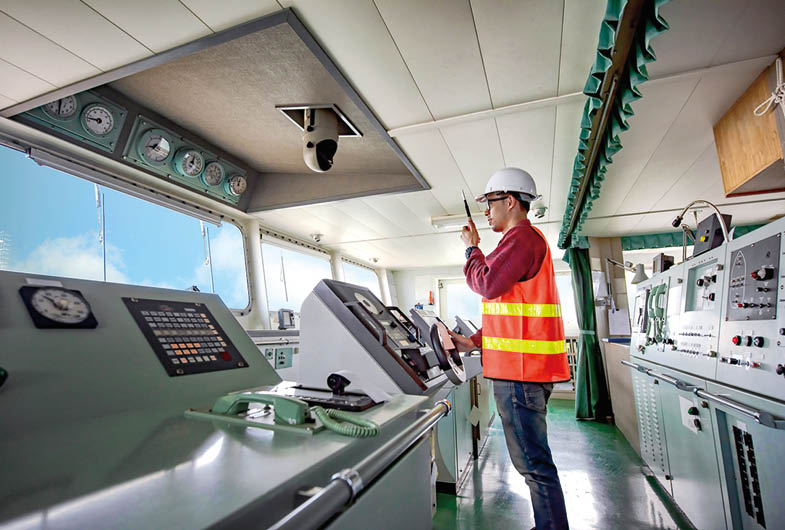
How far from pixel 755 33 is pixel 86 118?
3.80m

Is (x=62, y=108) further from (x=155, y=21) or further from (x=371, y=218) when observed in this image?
(x=371, y=218)

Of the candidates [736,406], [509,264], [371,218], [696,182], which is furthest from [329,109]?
[696,182]

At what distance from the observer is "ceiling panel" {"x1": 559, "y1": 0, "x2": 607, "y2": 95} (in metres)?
1.63

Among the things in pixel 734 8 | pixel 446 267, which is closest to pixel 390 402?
pixel 734 8

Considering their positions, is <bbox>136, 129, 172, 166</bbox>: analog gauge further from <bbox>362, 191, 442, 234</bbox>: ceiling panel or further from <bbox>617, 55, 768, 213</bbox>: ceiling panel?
<bbox>617, 55, 768, 213</bbox>: ceiling panel

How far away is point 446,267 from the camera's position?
8.55m

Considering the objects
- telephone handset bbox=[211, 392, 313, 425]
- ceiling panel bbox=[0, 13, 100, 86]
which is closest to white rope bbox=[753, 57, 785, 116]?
telephone handset bbox=[211, 392, 313, 425]

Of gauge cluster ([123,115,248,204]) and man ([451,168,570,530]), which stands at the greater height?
gauge cluster ([123,115,248,204])

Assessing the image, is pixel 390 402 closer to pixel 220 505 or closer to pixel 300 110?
pixel 220 505

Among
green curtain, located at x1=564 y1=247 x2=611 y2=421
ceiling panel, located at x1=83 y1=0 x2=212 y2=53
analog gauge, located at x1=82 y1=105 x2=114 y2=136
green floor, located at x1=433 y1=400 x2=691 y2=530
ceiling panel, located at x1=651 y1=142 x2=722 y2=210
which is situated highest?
analog gauge, located at x1=82 y1=105 x2=114 y2=136

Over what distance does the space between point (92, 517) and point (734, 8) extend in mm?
2556

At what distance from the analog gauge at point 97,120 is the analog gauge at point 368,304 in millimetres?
2290

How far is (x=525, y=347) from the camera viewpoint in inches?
66.9

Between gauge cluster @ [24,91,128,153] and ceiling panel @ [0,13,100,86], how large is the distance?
1.35 ft
